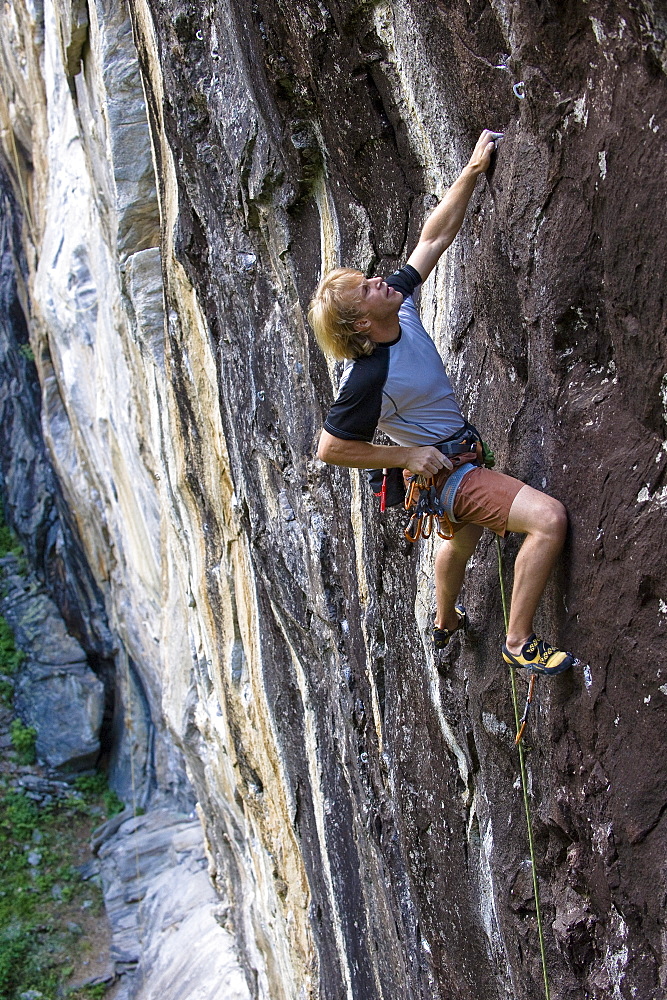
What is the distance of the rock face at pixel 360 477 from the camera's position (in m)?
2.96

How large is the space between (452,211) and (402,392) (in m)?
0.76

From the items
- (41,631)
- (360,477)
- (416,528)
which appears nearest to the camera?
(416,528)

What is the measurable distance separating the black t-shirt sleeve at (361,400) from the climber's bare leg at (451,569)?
2.08ft

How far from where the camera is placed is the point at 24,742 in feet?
53.2

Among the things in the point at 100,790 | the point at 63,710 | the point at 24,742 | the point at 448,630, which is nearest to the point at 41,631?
the point at 63,710

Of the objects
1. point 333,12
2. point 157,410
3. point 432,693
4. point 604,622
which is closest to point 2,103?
point 157,410

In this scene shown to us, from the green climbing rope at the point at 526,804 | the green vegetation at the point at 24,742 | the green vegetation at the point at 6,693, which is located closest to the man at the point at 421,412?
the green climbing rope at the point at 526,804

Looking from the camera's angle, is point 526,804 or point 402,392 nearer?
point 402,392

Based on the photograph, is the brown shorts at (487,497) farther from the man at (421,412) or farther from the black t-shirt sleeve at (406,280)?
the black t-shirt sleeve at (406,280)

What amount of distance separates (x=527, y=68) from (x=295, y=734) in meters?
4.86

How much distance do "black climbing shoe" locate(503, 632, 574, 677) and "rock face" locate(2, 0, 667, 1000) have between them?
0.37 feet

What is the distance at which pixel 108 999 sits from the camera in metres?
12.0

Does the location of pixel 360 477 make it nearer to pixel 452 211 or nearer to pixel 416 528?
pixel 416 528

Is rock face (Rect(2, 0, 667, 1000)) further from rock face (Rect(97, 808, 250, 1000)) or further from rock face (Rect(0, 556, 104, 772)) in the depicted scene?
rock face (Rect(0, 556, 104, 772))
